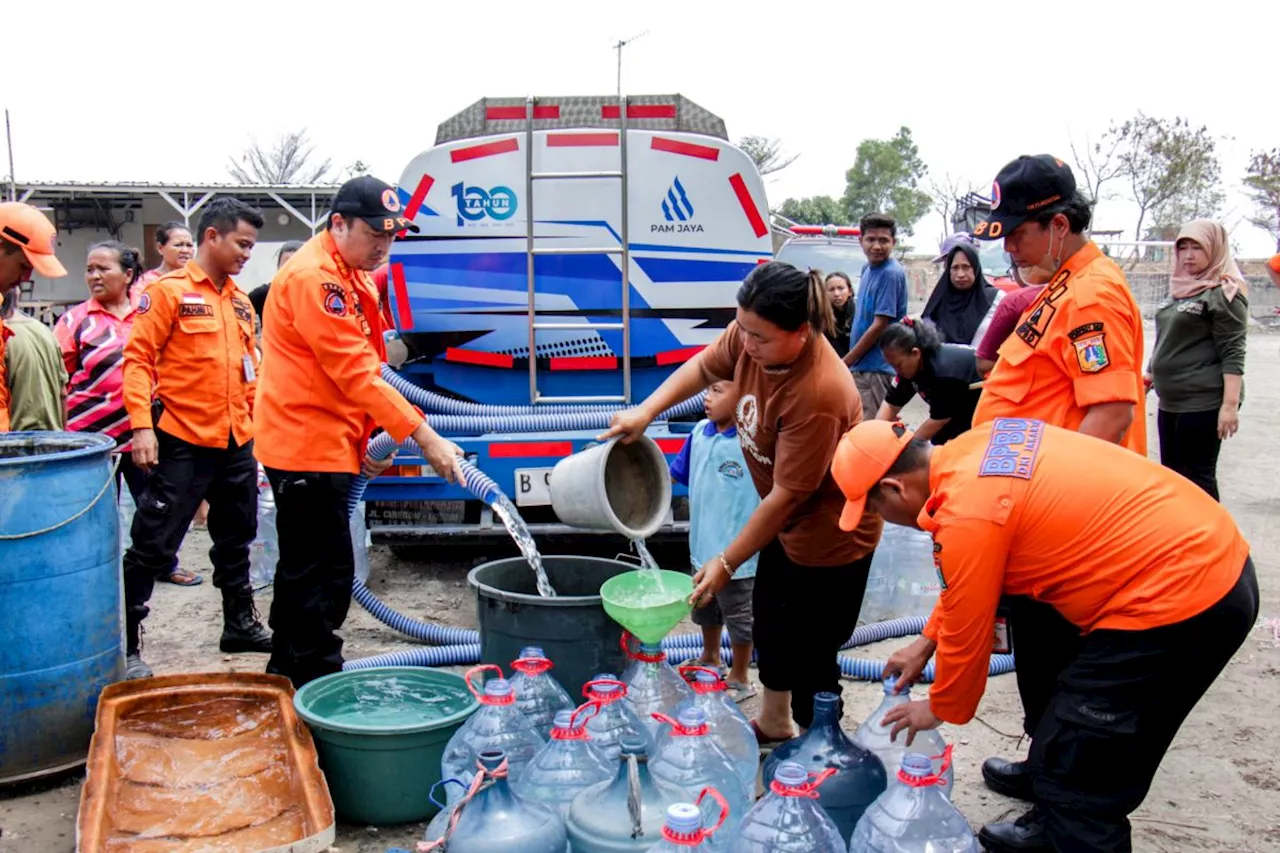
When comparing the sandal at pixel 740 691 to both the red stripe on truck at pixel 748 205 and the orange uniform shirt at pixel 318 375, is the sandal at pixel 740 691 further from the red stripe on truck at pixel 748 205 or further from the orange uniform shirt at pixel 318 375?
the red stripe on truck at pixel 748 205

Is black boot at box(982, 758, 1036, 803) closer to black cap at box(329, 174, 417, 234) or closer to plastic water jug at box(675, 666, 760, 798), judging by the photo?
plastic water jug at box(675, 666, 760, 798)

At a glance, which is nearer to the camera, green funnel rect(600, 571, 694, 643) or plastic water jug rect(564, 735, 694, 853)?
plastic water jug rect(564, 735, 694, 853)

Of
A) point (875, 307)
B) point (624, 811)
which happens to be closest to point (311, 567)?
point (624, 811)

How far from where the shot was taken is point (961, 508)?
2375 mm

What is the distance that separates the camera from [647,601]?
345 centimetres

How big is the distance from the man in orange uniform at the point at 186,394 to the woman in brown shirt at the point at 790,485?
1.94 m

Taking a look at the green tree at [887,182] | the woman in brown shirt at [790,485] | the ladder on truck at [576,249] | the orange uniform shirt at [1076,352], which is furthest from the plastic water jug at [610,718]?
the green tree at [887,182]

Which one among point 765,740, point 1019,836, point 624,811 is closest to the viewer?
point 624,811

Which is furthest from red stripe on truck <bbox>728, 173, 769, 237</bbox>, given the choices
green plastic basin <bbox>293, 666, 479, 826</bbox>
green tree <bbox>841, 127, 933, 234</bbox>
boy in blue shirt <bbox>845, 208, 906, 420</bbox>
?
green tree <bbox>841, 127, 933, 234</bbox>

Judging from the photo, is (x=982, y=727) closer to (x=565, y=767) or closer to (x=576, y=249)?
(x=565, y=767)

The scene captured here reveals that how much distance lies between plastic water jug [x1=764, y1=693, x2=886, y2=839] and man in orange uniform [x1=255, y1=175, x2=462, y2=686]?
156 centimetres

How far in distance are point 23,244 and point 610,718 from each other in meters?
2.71

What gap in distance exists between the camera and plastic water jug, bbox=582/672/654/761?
3012 mm

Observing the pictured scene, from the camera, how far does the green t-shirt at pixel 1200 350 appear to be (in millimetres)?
5594
